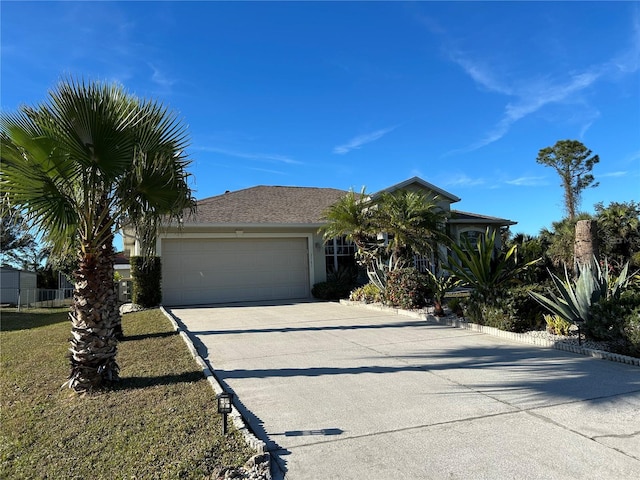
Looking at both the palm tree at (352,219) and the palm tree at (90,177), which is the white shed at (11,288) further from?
the palm tree at (90,177)

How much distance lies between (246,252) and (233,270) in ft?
2.81

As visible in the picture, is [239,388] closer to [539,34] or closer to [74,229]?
[74,229]

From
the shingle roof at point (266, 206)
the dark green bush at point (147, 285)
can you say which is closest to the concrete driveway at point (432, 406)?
the dark green bush at point (147, 285)

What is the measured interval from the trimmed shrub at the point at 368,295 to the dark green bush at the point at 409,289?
1079 mm

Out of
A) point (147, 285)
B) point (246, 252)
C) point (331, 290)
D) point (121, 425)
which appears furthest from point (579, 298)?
point (147, 285)

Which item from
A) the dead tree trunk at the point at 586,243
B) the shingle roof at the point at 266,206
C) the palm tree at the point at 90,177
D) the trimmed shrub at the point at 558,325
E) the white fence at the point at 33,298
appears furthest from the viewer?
the white fence at the point at 33,298

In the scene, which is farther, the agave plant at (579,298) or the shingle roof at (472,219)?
the shingle roof at (472,219)

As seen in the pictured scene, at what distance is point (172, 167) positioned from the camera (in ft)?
20.2

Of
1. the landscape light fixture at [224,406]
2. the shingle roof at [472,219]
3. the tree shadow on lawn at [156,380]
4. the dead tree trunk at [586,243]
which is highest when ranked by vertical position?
the shingle roof at [472,219]

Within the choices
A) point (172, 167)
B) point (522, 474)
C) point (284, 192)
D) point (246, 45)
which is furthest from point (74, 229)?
point (284, 192)

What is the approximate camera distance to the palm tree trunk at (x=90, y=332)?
5.61 m

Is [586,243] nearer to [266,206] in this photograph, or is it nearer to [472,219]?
[472,219]

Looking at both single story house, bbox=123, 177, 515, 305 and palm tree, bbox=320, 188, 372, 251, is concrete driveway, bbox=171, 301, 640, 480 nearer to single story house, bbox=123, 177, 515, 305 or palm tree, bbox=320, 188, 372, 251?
palm tree, bbox=320, 188, 372, 251

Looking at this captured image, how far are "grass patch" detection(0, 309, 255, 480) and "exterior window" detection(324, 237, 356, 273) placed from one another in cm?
1046
